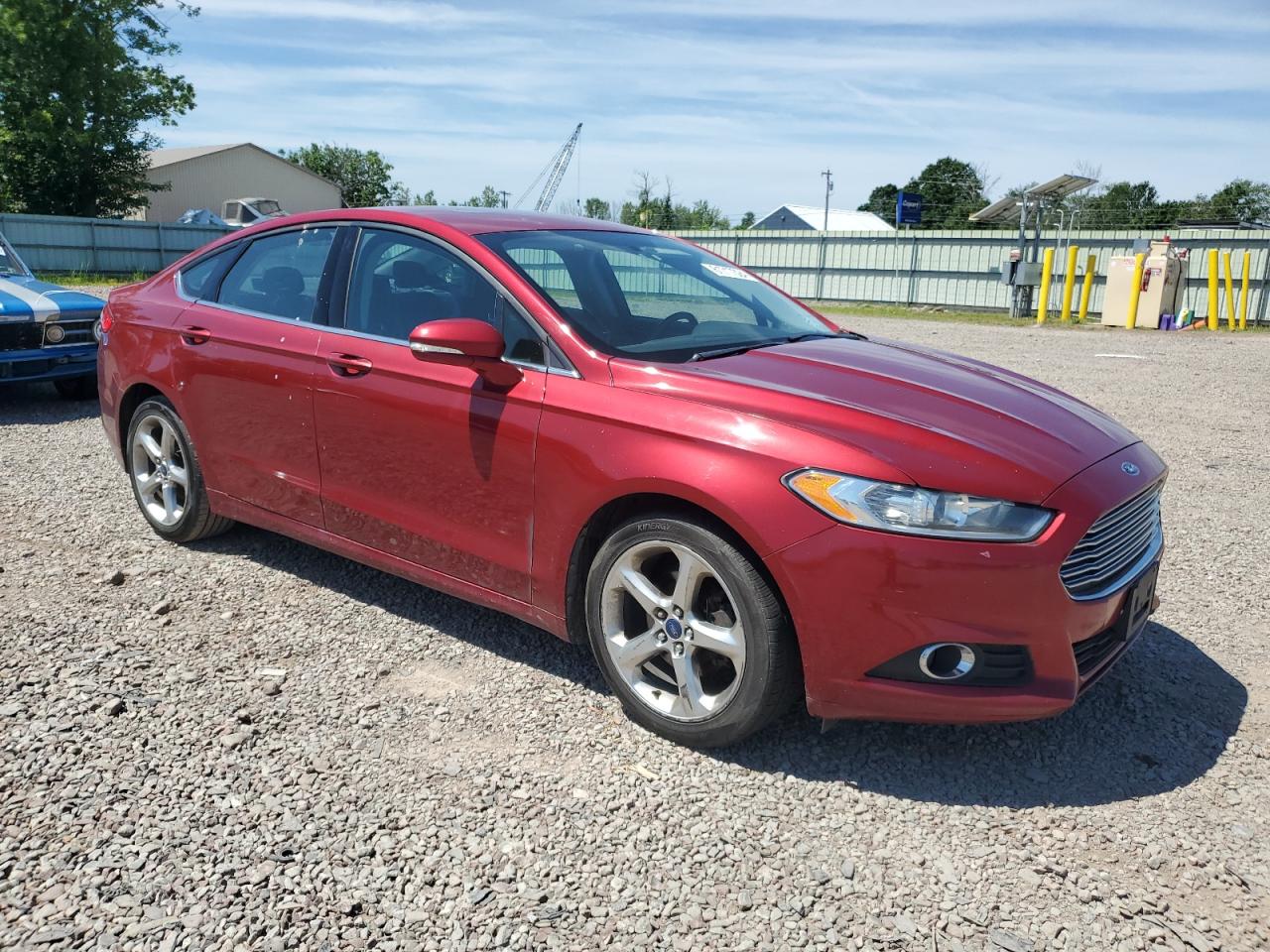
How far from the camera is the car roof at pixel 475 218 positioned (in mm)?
3873

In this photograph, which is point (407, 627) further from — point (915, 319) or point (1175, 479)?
point (915, 319)

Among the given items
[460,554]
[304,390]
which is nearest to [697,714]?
[460,554]

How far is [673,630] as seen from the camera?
3.08 metres

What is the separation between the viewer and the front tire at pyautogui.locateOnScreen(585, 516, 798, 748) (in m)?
2.86

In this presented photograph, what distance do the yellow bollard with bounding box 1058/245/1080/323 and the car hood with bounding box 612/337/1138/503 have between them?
20.6 meters

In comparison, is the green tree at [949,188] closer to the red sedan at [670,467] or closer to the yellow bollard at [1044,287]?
the yellow bollard at [1044,287]

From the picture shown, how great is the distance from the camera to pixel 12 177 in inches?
1457

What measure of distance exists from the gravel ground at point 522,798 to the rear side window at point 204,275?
4.37 ft

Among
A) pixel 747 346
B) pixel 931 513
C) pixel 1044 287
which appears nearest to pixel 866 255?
pixel 1044 287

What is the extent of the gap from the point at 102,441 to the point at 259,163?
57.1 metres

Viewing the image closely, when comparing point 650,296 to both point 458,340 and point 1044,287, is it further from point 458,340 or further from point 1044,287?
point 1044,287

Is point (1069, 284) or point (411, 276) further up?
point (411, 276)

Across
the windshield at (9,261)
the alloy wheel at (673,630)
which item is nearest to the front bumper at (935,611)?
the alloy wheel at (673,630)

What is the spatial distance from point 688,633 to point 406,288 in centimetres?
177
